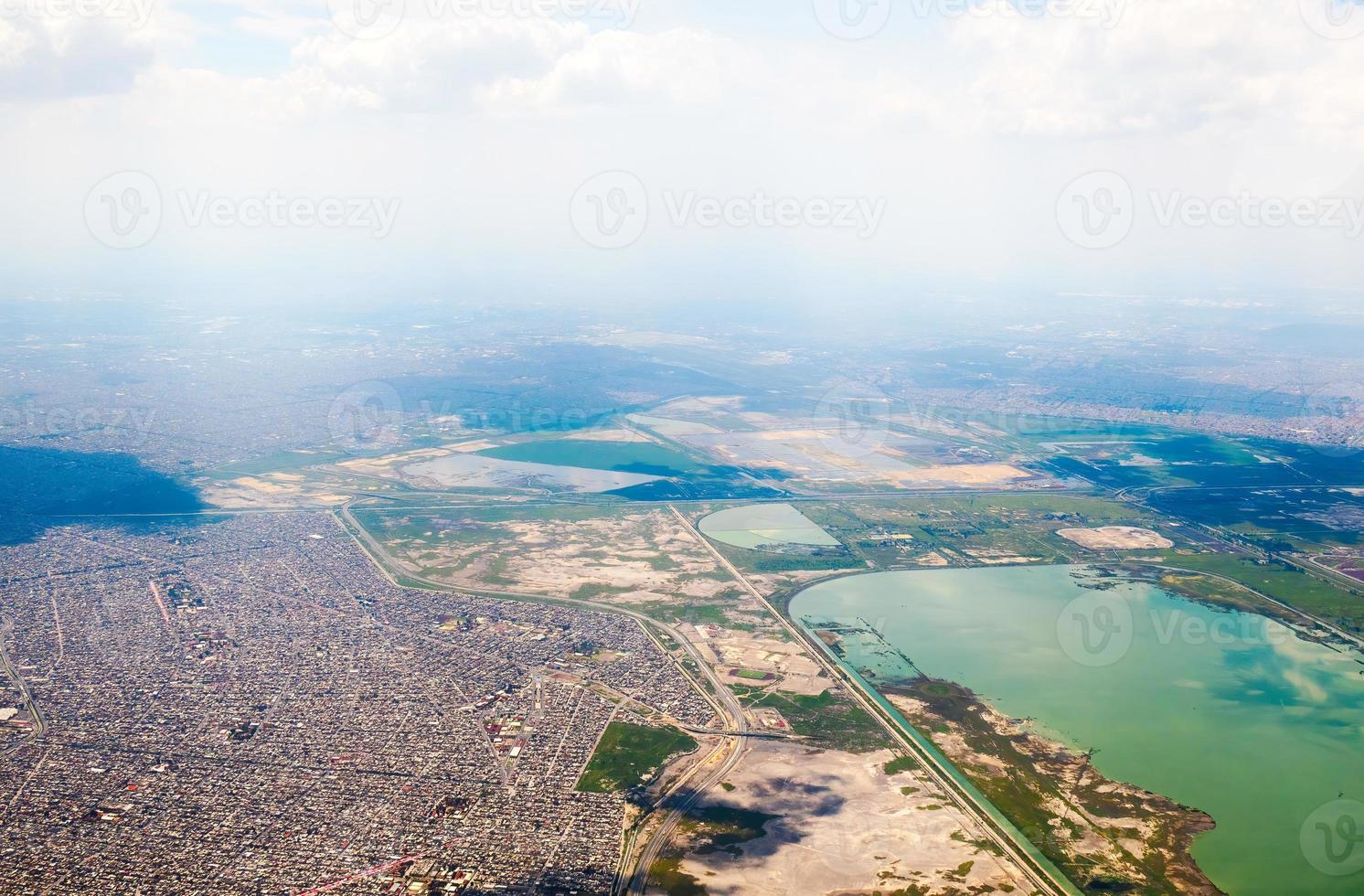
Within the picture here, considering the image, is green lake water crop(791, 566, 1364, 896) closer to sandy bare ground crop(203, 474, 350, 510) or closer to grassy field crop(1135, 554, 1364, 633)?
grassy field crop(1135, 554, 1364, 633)

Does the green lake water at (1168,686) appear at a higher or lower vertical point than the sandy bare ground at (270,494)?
lower

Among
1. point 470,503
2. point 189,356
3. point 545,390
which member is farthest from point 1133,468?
point 189,356

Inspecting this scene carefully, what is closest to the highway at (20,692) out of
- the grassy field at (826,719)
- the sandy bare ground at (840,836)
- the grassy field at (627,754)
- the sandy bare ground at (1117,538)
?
the grassy field at (627,754)

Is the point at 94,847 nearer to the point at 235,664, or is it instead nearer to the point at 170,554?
the point at 235,664

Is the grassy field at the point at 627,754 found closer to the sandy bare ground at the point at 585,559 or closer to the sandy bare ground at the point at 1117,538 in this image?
the sandy bare ground at the point at 585,559

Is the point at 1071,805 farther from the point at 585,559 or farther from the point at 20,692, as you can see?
the point at 20,692
